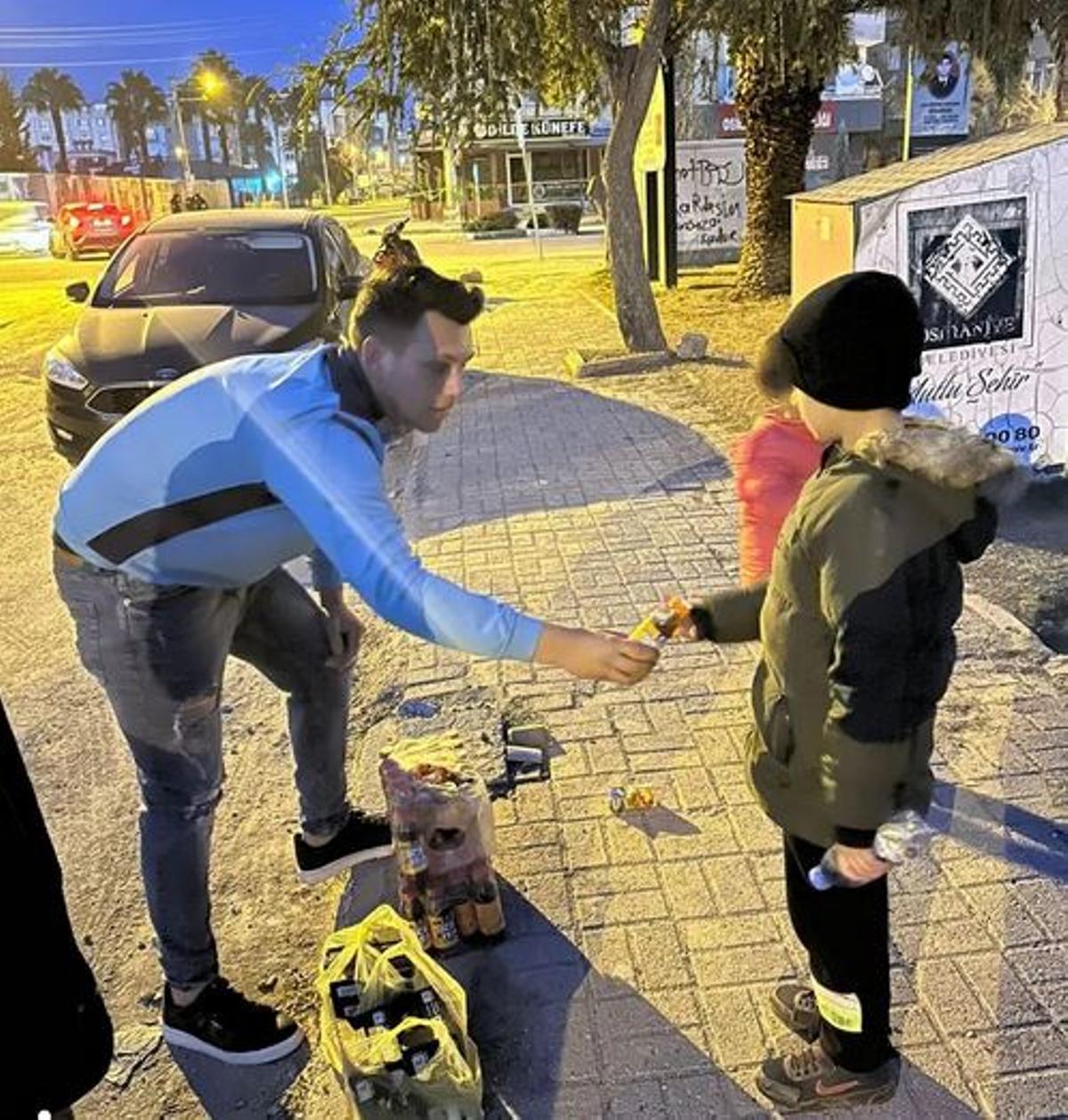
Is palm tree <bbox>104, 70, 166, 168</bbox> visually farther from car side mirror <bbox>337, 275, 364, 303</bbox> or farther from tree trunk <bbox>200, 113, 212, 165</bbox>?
car side mirror <bbox>337, 275, 364, 303</bbox>

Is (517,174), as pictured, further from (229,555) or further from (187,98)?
(229,555)

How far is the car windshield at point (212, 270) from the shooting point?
27.7 ft

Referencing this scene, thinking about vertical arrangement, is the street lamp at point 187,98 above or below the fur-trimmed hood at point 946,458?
above

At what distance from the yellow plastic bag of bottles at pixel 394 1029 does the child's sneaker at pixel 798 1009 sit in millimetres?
726

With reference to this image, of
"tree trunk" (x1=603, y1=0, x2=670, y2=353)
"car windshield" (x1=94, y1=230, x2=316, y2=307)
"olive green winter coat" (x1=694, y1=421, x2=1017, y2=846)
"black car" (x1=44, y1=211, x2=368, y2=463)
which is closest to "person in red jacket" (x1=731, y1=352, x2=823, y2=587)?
"olive green winter coat" (x1=694, y1=421, x2=1017, y2=846)

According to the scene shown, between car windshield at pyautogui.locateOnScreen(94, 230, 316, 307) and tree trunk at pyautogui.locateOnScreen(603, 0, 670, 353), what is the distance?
384cm

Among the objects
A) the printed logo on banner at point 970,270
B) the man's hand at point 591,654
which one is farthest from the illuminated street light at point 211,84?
the man's hand at point 591,654

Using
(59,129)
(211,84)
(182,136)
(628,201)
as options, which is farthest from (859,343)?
(59,129)

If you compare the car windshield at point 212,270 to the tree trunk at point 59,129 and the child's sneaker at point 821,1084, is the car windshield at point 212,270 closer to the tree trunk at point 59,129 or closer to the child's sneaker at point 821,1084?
the child's sneaker at point 821,1084

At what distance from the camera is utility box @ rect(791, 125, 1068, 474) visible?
587cm

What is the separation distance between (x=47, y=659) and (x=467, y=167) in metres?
42.9

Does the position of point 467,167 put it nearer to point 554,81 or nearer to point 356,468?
point 554,81

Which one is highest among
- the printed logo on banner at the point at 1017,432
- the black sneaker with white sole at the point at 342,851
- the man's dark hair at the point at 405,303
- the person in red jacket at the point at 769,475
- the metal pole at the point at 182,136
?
the metal pole at the point at 182,136

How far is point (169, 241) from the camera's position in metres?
9.11
